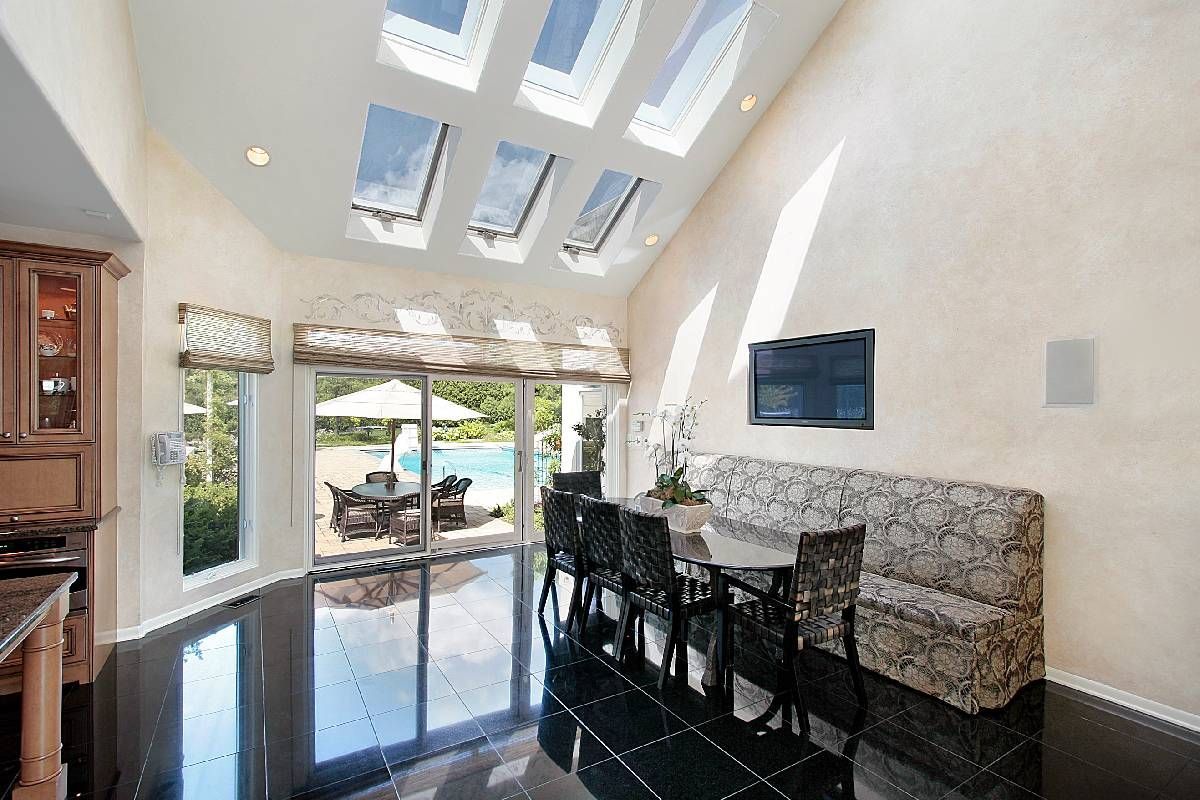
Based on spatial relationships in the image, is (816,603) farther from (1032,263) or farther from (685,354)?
(685,354)

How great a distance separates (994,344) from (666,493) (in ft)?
7.35

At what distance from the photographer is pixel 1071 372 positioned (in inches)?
131

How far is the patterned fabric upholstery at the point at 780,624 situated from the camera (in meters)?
2.98

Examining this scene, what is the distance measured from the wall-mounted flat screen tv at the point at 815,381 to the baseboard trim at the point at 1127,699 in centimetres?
183

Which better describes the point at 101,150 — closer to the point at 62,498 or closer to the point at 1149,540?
the point at 62,498

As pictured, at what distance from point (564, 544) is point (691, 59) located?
4.10 m

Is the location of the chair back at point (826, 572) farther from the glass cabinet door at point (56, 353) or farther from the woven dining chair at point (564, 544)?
the glass cabinet door at point (56, 353)

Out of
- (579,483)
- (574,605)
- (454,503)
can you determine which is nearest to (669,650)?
(574,605)

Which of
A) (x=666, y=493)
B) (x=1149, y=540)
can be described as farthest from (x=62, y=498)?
(x=1149, y=540)

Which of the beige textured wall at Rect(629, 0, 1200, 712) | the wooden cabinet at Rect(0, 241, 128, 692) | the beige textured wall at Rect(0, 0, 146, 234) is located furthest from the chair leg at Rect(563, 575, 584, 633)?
the beige textured wall at Rect(0, 0, 146, 234)

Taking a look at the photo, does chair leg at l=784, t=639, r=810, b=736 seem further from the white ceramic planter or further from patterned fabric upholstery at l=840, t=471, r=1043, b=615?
patterned fabric upholstery at l=840, t=471, r=1043, b=615

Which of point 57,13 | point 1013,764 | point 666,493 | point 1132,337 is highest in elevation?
point 57,13

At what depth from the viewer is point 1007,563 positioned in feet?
10.9

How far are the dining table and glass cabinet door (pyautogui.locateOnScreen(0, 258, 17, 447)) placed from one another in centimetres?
366
